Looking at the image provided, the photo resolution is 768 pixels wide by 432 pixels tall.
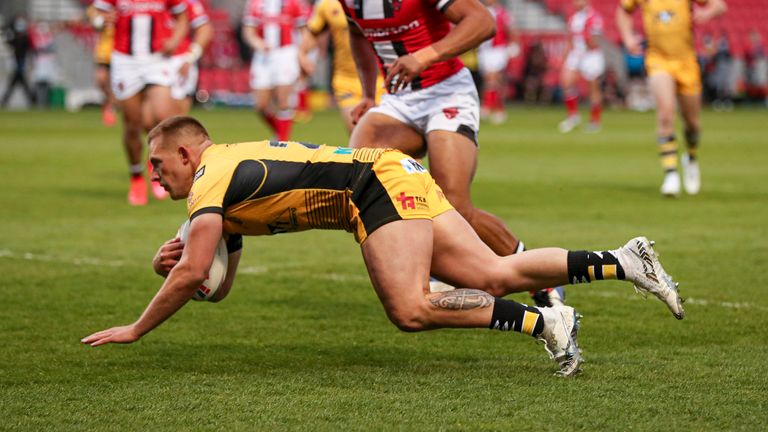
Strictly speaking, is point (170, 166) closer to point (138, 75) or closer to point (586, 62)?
point (138, 75)

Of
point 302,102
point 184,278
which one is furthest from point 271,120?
point 184,278

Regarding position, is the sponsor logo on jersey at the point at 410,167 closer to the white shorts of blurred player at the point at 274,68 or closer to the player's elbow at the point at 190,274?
the player's elbow at the point at 190,274

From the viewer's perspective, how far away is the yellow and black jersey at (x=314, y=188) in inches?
217

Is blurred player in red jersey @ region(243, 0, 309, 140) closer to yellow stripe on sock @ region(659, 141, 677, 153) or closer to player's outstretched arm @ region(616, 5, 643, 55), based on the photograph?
player's outstretched arm @ region(616, 5, 643, 55)

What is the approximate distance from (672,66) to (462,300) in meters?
9.34

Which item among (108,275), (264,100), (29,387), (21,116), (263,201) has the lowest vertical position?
(21,116)

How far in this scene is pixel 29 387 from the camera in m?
5.43

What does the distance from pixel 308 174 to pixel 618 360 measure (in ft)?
5.70

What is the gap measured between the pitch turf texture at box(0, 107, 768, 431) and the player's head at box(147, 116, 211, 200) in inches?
35.5

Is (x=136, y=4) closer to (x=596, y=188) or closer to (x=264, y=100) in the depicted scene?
(x=596, y=188)

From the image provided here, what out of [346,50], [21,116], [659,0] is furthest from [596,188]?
[21,116]

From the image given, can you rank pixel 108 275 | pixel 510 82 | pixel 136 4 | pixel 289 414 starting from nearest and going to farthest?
1. pixel 289 414
2. pixel 108 275
3. pixel 136 4
4. pixel 510 82

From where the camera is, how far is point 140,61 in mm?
13422

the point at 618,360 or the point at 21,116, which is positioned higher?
the point at 618,360
